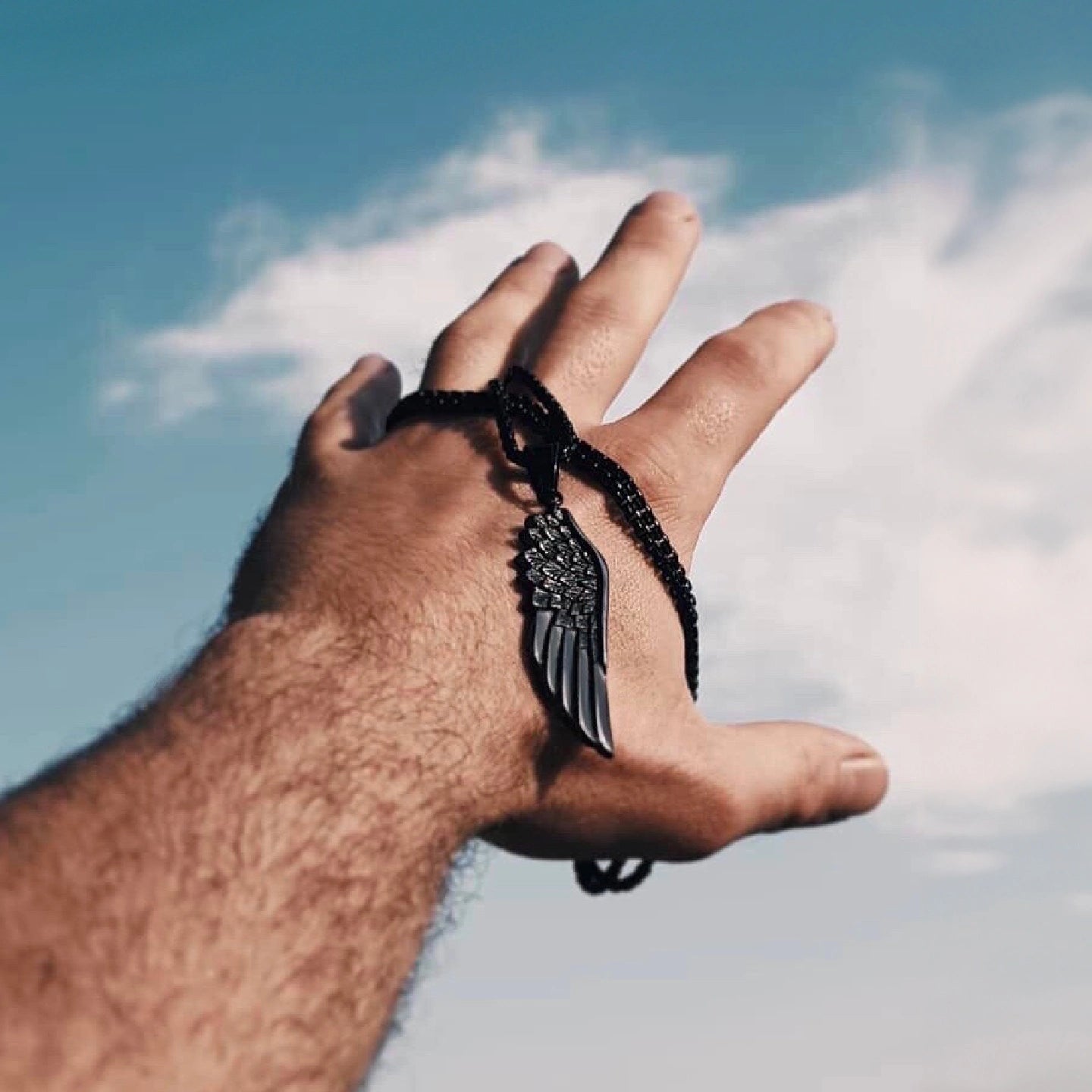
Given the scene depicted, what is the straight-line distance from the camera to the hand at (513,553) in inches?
135

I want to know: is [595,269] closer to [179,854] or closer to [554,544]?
[554,544]

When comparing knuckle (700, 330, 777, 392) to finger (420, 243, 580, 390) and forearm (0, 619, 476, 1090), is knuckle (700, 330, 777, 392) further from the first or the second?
forearm (0, 619, 476, 1090)

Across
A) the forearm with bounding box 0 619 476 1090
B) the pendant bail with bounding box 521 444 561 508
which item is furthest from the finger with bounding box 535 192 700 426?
the forearm with bounding box 0 619 476 1090

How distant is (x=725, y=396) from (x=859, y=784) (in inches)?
52.9

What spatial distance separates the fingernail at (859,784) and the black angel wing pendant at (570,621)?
1158mm

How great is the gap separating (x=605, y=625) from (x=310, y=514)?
0.86 metres

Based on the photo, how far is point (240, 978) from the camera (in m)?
2.50

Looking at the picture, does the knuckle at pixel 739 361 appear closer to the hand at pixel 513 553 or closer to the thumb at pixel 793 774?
the hand at pixel 513 553

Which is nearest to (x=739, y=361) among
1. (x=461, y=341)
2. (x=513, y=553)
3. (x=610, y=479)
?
(x=461, y=341)

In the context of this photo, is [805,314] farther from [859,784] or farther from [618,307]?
[859,784]

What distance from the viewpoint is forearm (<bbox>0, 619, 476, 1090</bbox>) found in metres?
2.31

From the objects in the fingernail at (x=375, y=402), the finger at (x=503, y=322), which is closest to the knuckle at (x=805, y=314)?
the finger at (x=503, y=322)

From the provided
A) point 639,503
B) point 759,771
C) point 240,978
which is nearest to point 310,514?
point 639,503

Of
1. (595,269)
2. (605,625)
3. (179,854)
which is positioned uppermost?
(595,269)
